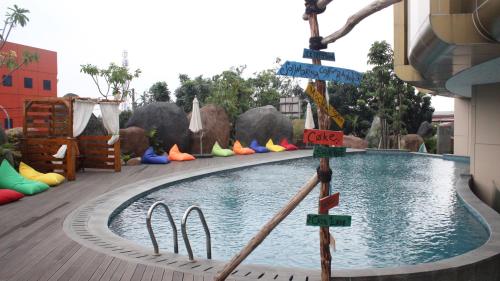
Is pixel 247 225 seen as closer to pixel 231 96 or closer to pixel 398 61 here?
pixel 398 61

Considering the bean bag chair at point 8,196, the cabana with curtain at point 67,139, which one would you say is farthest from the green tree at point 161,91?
the bean bag chair at point 8,196

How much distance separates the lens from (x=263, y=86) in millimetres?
39344

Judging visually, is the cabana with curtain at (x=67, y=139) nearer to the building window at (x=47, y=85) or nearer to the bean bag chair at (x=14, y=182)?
the bean bag chair at (x=14, y=182)

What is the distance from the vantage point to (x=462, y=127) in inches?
835

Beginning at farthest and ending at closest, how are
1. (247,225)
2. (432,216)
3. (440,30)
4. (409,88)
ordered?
(409,88), (432,216), (247,225), (440,30)

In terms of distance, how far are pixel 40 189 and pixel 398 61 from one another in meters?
10.7

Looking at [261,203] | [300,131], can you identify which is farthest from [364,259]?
[300,131]

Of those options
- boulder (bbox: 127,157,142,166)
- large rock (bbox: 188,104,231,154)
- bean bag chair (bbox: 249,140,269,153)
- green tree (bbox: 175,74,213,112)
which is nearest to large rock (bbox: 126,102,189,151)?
large rock (bbox: 188,104,231,154)

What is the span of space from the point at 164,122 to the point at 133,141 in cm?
249

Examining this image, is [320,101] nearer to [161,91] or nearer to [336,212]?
[336,212]

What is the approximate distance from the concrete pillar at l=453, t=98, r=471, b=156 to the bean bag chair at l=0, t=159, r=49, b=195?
58.5ft

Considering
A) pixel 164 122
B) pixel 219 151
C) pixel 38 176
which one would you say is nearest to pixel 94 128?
pixel 164 122

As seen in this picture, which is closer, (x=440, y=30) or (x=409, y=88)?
(x=440, y=30)

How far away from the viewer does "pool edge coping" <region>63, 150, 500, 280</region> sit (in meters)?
4.96
